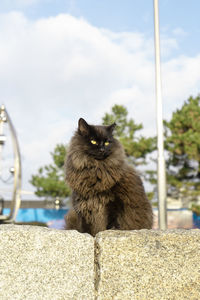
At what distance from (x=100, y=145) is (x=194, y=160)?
15.7 meters

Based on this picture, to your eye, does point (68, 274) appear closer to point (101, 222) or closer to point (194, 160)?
point (101, 222)

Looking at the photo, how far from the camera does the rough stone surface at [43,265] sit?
2.32 meters

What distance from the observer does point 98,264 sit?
2562mm

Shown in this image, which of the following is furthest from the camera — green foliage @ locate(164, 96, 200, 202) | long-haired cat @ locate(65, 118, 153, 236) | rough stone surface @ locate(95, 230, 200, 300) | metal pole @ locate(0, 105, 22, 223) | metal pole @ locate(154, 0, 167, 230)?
green foliage @ locate(164, 96, 200, 202)

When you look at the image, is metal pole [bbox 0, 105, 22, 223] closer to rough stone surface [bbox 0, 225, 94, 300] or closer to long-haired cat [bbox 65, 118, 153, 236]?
long-haired cat [bbox 65, 118, 153, 236]

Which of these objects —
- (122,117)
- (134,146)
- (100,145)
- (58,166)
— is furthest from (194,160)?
(100,145)

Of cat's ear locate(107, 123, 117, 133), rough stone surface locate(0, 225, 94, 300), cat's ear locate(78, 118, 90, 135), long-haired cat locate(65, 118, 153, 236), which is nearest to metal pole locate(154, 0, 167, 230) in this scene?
long-haired cat locate(65, 118, 153, 236)

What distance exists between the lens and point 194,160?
17938mm

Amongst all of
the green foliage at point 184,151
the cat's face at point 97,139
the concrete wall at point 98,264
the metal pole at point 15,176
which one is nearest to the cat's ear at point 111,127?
the cat's face at point 97,139

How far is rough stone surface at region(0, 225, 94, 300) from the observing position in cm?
232

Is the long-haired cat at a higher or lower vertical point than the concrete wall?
higher

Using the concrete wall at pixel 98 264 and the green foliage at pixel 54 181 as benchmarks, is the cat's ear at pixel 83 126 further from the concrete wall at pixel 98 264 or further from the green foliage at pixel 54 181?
the green foliage at pixel 54 181

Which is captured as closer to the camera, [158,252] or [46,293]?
[46,293]

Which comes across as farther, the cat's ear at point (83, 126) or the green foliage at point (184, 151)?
the green foliage at point (184, 151)
